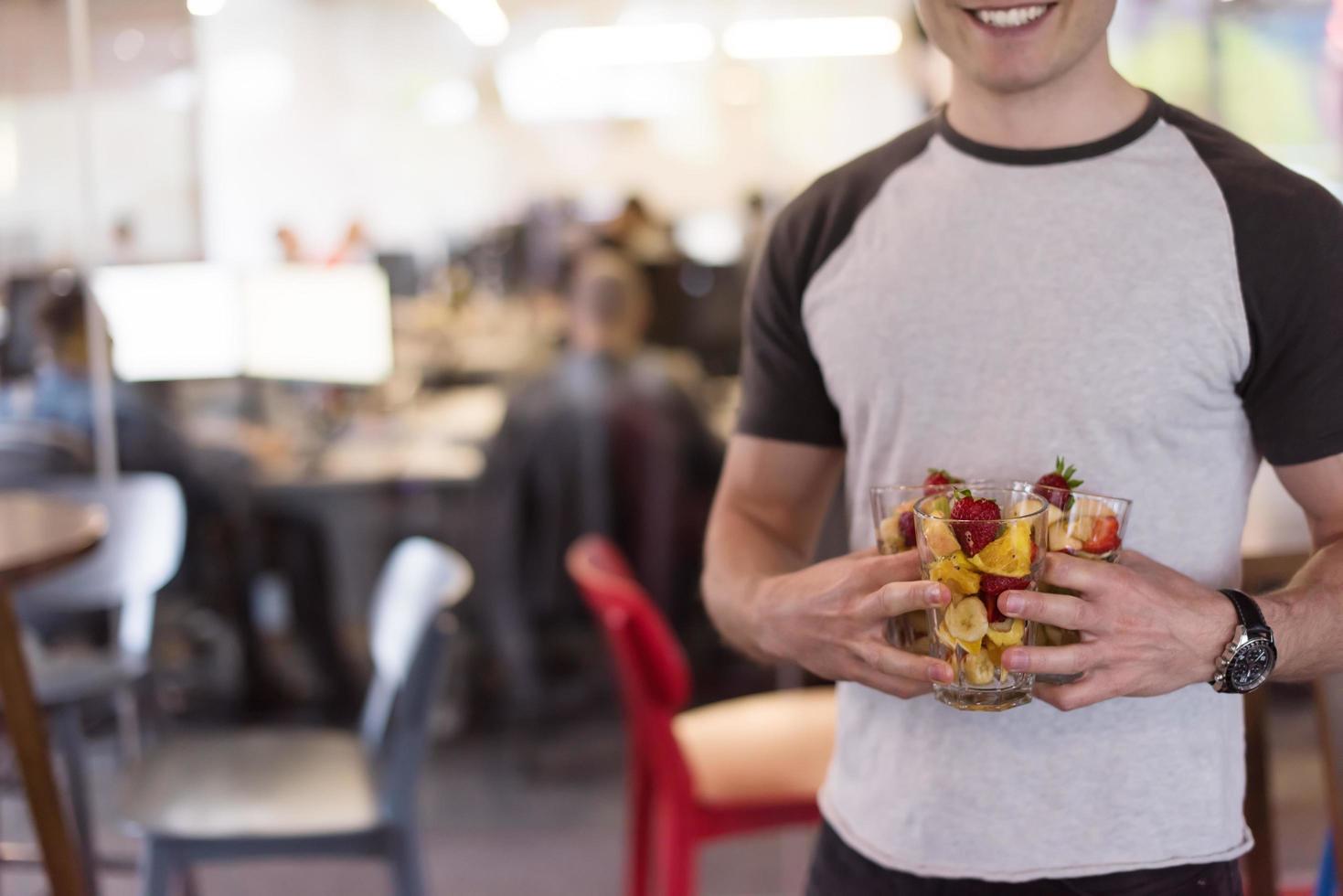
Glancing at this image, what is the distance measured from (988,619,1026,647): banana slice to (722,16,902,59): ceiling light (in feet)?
9.24

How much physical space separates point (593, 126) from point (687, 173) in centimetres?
30

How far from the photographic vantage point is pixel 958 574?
38.2 inches

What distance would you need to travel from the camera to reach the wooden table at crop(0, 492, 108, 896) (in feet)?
5.97

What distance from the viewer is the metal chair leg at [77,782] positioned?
8.29 ft

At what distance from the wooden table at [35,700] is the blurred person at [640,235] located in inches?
78.7

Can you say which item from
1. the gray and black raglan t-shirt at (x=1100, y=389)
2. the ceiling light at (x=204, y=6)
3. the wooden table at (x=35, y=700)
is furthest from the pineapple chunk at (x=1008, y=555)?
the ceiling light at (x=204, y=6)

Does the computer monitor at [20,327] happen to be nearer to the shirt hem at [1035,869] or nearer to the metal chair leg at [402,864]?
the metal chair leg at [402,864]

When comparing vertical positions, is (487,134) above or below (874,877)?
above

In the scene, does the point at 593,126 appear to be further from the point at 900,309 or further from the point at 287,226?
the point at 900,309

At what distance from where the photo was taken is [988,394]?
117 cm

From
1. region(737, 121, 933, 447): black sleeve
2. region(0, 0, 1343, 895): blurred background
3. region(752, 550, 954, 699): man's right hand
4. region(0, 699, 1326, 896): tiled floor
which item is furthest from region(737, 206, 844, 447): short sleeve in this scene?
region(0, 0, 1343, 895): blurred background

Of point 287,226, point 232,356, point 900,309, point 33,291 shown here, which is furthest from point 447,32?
point 900,309

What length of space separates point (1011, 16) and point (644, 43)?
2.70 meters

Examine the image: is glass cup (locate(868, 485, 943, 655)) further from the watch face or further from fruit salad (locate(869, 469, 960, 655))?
the watch face
